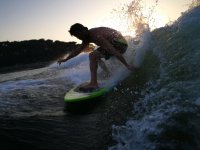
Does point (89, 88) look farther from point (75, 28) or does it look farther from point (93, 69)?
point (75, 28)

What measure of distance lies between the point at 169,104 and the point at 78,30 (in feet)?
11.8

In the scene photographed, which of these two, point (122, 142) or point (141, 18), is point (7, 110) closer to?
point (122, 142)

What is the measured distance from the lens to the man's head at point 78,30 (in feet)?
23.6

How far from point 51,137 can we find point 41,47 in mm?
56007

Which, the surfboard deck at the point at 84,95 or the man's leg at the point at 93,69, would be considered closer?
the surfboard deck at the point at 84,95

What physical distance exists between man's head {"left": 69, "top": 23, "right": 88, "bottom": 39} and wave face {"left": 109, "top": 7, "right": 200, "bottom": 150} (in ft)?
5.82

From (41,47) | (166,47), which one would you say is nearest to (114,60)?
(166,47)

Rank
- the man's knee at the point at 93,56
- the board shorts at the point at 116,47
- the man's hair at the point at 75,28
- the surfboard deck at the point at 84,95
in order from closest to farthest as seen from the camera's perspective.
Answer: the surfboard deck at the point at 84,95
the man's hair at the point at 75,28
the man's knee at the point at 93,56
the board shorts at the point at 116,47

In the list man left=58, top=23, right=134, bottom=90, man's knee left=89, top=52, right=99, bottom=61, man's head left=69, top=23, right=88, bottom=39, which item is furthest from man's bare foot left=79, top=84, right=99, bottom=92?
man's head left=69, top=23, right=88, bottom=39

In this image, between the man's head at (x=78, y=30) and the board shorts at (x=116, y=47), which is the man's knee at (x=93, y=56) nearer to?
the board shorts at (x=116, y=47)

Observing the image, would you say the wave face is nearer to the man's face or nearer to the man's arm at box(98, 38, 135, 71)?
the man's arm at box(98, 38, 135, 71)

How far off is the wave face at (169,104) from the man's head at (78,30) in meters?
1.77

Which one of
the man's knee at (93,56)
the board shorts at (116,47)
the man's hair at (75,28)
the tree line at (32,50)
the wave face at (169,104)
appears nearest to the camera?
the wave face at (169,104)

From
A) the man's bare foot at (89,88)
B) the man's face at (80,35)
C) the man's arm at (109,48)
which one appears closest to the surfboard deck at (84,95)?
the man's bare foot at (89,88)
